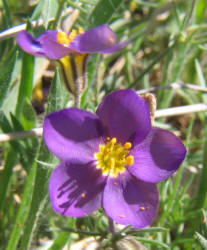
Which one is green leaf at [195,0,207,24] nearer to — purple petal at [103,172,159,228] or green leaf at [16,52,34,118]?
green leaf at [16,52,34,118]

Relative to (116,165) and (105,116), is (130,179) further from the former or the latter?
(105,116)

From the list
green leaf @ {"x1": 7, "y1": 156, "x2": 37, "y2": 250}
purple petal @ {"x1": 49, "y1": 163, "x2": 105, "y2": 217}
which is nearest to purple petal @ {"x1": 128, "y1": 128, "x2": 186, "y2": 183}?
purple petal @ {"x1": 49, "y1": 163, "x2": 105, "y2": 217}

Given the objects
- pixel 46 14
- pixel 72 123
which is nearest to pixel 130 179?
pixel 72 123

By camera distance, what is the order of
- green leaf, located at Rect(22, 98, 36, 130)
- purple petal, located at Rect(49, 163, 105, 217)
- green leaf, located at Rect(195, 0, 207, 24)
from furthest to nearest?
green leaf, located at Rect(195, 0, 207, 24) → green leaf, located at Rect(22, 98, 36, 130) → purple petal, located at Rect(49, 163, 105, 217)

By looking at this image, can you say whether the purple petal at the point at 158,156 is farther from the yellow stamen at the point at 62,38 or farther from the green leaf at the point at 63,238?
the yellow stamen at the point at 62,38

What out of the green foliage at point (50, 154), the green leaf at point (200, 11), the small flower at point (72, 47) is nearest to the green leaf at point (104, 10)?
Answer: the green foliage at point (50, 154)

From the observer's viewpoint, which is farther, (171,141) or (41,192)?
(41,192)

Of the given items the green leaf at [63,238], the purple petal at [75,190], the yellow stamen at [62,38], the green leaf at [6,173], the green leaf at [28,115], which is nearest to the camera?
the purple petal at [75,190]
